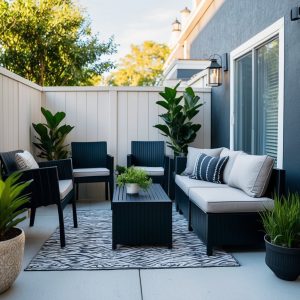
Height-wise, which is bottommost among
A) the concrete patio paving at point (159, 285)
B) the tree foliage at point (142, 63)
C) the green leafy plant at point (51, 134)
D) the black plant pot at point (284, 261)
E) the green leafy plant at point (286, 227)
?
the concrete patio paving at point (159, 285)

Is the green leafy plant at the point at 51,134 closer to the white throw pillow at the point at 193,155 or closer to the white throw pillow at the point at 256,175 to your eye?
the white throw pillow at the point at 193,155

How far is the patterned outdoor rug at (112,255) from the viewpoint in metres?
2.96

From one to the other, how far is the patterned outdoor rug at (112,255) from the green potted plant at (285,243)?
0.40 metres

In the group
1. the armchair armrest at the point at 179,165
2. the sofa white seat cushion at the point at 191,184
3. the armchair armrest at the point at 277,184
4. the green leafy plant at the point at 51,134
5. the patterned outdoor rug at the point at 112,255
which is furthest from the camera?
the green leafy plant at the point at 51,134

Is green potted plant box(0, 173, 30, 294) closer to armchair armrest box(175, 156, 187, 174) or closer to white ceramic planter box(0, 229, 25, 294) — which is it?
white ceramic planter box(0, 229, 25, 294)

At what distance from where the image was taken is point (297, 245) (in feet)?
8.77

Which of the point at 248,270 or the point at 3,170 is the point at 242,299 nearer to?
the point at 248,270

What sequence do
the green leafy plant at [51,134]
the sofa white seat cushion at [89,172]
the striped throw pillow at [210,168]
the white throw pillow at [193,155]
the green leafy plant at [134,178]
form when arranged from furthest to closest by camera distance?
the green leafy plant at [51,134] → the sofa white seat cushion at [89,172] → the white throw pillow at [193,155] → the striped throw pillow at [210,168] → the green leafy plant at [134,178]

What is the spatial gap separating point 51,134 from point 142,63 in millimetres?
20713

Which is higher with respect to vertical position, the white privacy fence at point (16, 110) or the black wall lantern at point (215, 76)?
the black wall lantern at point (215, 76)

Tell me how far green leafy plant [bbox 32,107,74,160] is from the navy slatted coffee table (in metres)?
2.42

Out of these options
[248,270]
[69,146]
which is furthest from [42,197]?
[69,146]

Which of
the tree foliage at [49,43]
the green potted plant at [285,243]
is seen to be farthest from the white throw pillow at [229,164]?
the tree foliage at [49,43]

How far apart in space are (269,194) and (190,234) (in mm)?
946
